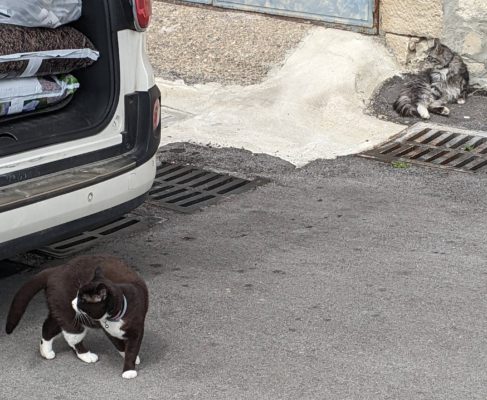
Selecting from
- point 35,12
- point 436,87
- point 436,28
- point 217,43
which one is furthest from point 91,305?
point 217,43

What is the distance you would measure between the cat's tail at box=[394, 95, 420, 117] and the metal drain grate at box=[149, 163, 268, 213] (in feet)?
5.04

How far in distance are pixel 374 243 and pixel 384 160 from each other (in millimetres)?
1413

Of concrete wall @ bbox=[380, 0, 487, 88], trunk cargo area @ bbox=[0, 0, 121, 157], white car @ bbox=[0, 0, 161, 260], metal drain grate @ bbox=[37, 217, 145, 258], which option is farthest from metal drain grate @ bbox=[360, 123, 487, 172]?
trunk cargo area @ bbox=[0, 0, 121, 157]

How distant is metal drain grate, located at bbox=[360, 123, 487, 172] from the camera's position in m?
7.02

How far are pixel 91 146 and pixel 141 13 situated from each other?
0.65m

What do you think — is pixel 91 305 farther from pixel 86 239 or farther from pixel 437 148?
pixel 437 148

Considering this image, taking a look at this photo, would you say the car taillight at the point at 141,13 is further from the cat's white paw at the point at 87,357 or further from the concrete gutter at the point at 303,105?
the concrete gutter at the point at 303,105

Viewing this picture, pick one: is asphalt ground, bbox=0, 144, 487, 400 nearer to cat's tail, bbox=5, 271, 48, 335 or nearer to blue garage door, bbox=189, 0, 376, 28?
cat's tail, bbox=5, 271, 48, 335

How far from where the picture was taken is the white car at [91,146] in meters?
4.45

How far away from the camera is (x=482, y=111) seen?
7.92 metres

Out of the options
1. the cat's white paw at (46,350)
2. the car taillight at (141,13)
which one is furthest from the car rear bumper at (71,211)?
the car taillight at (141,13)

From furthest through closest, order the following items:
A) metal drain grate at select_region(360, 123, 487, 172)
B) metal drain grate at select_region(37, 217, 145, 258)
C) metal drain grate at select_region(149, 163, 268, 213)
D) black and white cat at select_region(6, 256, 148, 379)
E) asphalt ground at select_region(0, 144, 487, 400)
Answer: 1. metal drain grate at select_region(360, 123, 487, 172)
2. metal drain grate at select_region(149, 163, 268, 213)
3. metal drain grate at select_region(37, 217, 145, 258)
4. asphalt ground at select_region(0, 144, 487, 400)
5. black and white cat at select_region(6, 256, 148, 379)

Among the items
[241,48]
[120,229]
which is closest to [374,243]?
[120,229]

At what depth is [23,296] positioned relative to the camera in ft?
14.4
